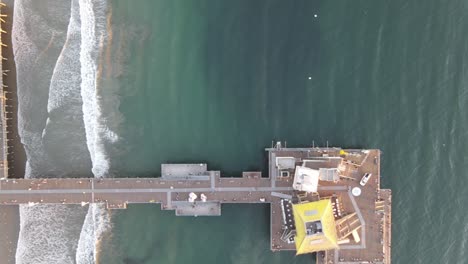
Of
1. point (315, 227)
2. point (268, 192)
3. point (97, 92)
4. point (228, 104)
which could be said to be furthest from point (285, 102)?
point (97, 92)

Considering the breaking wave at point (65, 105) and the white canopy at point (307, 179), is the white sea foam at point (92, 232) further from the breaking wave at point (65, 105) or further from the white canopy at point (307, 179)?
the white canopy at point (307, 179)

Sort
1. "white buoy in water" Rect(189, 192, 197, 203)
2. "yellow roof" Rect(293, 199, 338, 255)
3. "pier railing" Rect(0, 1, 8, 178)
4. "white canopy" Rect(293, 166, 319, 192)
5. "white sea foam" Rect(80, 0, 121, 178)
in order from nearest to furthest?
1. "yellow roof" Rect(293, 199, 338, 255)
2. "white canopy" Rect(293, 166, 319, 192)
3. "white buoy in water" Rect(189, 192, 197, 203)
4. "pier railing" Rect(0, 1, 8, 178)
5. "white sea foam" Rect(80, 0, 121, 178)

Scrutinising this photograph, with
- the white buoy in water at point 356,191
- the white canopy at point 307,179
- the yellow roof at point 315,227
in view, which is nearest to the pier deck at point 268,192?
the white buoy in water at point 356,191

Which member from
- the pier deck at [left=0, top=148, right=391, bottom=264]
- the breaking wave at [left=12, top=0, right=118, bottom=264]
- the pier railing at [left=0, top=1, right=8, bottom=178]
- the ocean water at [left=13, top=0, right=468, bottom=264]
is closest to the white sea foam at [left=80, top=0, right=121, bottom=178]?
the breaking wave at [left=12, top=0, right=118, bottom=264]

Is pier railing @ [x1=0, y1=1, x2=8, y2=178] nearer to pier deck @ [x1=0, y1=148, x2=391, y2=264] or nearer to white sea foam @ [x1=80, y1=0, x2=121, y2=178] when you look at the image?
pier deck @ [x1=0, y1=148, x2=391, y2=264]

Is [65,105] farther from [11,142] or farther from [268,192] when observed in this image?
[268,192]

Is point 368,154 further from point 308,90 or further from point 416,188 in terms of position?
point 308,90

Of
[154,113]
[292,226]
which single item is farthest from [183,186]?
[292,226]
